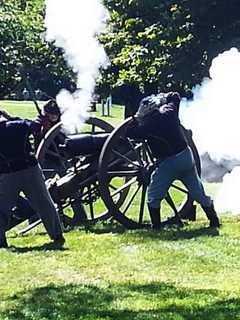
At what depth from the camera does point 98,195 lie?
41.5 feet

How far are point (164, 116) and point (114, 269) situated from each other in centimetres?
256

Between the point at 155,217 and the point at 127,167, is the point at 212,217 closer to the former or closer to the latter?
the point at 155,217

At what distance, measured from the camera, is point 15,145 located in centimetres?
1021

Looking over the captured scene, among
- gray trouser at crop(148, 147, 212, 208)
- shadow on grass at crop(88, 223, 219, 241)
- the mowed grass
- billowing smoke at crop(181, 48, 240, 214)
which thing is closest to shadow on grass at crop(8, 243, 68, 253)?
the mowed grass

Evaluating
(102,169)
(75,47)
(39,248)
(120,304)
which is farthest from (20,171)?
(75,47)

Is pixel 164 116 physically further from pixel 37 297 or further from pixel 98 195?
pixel 37 297

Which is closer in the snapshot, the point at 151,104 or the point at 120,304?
the point at 120,304

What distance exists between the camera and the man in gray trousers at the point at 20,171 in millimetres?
10180

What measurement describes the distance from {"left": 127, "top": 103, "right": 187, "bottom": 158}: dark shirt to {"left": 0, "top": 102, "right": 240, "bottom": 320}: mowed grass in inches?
37.7

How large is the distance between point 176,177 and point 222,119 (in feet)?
14.5

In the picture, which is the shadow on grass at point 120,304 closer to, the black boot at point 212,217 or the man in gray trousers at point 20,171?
the man in gray trousers at point 20,171

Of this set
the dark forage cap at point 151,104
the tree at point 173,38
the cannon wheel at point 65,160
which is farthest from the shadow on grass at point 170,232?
the tree at point 173,38

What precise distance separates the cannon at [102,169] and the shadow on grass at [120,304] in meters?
3.76

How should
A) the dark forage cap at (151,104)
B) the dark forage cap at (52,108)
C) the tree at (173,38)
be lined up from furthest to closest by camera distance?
the tree at (173,38)
the dark forage cap at (52,108)
the dark forage cap at (151,104)
